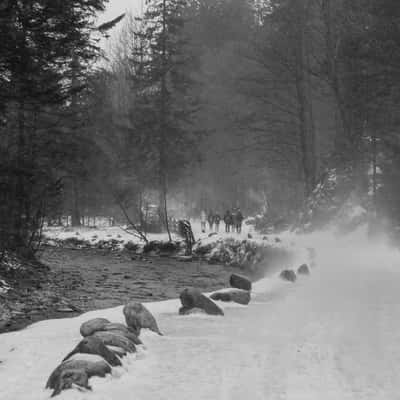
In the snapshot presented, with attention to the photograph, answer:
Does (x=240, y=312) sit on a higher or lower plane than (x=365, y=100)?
lower

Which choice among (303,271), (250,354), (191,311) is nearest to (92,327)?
(250,354)

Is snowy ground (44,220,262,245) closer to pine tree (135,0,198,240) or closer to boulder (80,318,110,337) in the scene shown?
pine tree (135,0,198,240)

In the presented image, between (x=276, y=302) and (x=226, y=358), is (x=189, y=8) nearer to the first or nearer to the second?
(x=276, y=302)

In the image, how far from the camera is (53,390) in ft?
20.6

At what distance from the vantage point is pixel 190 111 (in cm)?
3600

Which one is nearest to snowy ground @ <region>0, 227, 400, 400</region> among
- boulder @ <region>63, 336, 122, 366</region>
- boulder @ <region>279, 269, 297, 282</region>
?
boulder @ <region>63, 336, 122, 366</region>

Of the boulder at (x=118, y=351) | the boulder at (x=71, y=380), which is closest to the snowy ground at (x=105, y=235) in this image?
the boulder at (x=118, y=351)

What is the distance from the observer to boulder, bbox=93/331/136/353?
8.01 m

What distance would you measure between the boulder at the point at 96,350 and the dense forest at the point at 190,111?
19.6ft

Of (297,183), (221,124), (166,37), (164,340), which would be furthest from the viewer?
(221,124)

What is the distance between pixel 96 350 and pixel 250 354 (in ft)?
7.16

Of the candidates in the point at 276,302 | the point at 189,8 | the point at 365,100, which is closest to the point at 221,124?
the point at 189,8

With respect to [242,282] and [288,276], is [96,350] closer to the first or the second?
[242,282]

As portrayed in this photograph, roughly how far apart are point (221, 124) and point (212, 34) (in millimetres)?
10861
